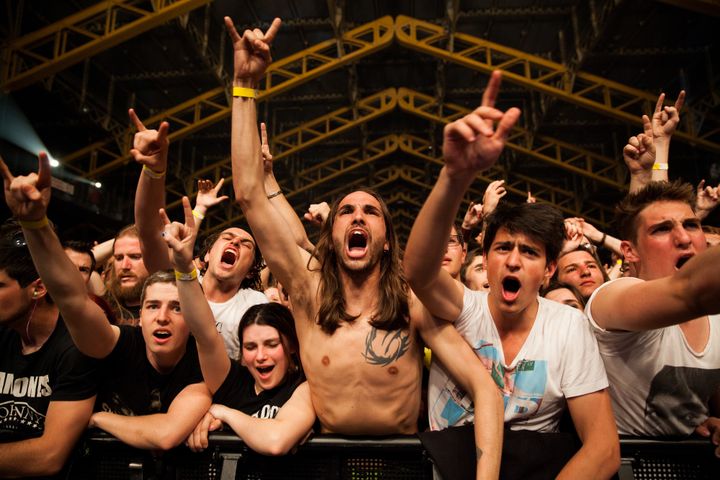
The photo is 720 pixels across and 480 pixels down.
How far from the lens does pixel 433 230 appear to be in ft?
5.91

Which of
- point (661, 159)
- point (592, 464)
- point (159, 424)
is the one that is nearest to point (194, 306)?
point (159, 424)

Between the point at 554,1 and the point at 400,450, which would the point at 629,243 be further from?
the point at 554,1

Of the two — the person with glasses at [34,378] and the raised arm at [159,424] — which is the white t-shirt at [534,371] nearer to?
the raised arm at [159,424]

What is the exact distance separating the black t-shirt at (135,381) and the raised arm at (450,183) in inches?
50.8

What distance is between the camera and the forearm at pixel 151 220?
272 cm

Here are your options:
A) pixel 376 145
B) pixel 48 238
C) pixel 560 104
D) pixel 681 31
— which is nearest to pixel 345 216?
pixel 48 238

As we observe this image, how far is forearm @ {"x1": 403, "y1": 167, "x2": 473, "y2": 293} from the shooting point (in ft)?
5.71

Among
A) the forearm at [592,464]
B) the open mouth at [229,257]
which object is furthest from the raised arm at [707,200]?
the open mouth at [229,257]

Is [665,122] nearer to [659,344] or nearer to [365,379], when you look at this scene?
[659,344]

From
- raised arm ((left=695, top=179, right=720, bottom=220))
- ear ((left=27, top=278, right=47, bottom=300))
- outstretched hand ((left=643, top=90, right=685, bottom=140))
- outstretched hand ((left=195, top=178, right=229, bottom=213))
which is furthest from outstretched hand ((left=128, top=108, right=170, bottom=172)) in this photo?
raised arm ((left=695, top=179, right=720, bottom=220))

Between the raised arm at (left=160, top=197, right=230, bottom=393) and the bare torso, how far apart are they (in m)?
0.44

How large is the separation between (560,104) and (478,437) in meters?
13.2

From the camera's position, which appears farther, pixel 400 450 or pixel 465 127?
pixel 400 450

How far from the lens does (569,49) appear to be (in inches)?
470
